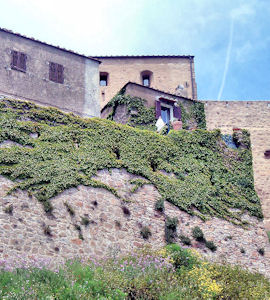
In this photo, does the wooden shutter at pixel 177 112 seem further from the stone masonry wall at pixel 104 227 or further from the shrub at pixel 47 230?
the shrub at pixel 47 230

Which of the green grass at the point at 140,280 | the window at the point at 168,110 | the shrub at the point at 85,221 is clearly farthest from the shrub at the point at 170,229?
the window at the point at 168,110

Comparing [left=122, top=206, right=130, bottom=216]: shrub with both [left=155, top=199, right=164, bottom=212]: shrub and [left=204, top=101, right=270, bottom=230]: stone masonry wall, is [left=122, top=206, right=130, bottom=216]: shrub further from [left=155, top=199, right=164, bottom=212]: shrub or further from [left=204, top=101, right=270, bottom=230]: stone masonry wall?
[left=204, top=101, right=270, bottom=230]: stone masonry wall

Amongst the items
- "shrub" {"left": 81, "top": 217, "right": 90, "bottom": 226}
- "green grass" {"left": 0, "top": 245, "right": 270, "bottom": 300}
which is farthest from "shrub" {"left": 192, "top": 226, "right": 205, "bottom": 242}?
"shrub" {"left": 81, "top": 217, "right": 90, "bottom": 226}

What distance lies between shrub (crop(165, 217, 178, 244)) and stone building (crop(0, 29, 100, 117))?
8.95 meters

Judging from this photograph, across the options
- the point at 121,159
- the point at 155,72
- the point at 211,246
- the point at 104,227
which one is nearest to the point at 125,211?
the point at 104,227

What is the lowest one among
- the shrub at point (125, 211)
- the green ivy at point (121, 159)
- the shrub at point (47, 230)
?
the shrub at point (47, 230)

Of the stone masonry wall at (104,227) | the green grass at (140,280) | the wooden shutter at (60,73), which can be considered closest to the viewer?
the green grass at (140,280)

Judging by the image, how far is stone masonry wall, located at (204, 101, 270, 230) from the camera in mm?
29906

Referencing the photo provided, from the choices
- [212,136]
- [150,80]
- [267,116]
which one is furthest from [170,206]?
[150,80]

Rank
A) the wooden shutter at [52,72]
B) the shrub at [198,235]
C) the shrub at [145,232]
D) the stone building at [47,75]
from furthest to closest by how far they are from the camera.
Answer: the wooden shutter at [52,72] → the stone building at [47,75] → the shrub at [198,235] → the shrub at [145,232]

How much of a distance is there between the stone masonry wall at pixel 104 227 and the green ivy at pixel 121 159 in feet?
1.03

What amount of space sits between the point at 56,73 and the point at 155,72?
41.4ft

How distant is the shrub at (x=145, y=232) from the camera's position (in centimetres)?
1530

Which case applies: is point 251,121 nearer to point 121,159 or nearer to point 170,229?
point 121,159
